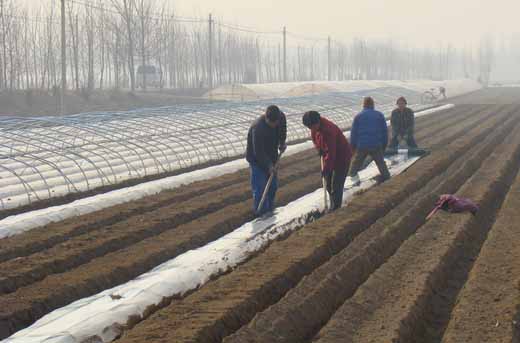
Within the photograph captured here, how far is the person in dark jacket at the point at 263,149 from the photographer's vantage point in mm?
8992

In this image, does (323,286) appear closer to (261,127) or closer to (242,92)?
(261,127)

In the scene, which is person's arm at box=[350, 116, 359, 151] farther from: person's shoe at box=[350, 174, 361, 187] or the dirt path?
the dirt path

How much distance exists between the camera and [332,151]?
9.20 meters

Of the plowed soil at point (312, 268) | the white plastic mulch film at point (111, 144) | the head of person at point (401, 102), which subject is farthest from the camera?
the head of person at point (401, 102)

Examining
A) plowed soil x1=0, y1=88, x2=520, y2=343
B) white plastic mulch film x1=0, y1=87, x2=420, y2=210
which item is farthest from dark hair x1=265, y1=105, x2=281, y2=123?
white plastic mulch film x1=0, y1=87, x2=420, y2=210

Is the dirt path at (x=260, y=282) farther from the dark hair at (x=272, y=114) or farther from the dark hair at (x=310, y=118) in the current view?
the dark hair at (x=272, y=114)

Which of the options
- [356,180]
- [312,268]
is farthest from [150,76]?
[312,268]

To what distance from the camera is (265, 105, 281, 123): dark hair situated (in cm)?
880

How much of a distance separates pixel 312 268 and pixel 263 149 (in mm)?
2397

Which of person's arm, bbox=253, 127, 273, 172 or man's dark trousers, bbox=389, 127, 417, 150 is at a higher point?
person's arm, bbox=253, 127, 273, 172

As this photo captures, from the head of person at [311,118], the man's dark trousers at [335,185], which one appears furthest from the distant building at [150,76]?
the head of person at [311,118]

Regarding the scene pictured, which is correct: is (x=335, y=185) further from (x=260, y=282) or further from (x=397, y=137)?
(x=397, y=137)

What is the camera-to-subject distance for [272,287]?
6246 millimetres

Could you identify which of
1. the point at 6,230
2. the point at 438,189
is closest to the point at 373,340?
the point at 6,230
